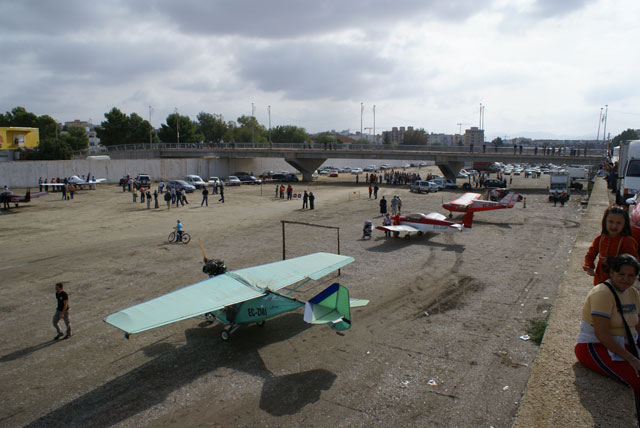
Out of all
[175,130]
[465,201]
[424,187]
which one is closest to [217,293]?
[465,201]

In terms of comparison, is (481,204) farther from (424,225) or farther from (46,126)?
(46,126)

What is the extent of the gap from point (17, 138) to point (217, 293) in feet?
267

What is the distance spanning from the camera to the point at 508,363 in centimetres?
938

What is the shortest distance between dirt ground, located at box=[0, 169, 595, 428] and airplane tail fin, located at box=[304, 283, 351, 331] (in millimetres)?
1031

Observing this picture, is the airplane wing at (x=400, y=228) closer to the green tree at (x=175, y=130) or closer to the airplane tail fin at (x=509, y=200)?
the airplane tail fin at (x=509, y=200)

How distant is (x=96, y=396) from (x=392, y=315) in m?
8.13

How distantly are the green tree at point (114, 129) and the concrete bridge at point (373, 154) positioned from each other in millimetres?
21301

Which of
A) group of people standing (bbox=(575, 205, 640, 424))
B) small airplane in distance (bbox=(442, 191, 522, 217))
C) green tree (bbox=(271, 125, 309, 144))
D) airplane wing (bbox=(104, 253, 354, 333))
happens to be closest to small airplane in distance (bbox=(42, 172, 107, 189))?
small airplane in distance (bbox=(442, 191, 522, 217))

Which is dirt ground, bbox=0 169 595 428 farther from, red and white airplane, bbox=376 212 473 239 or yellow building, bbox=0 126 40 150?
yellow building, bbox=0 126 40 150

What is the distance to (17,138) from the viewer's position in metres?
70.5

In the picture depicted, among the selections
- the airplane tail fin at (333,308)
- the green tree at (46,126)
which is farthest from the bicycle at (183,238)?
the green tree at (46,126)

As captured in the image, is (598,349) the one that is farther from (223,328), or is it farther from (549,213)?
(549,213)

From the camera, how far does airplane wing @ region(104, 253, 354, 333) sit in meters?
8.26

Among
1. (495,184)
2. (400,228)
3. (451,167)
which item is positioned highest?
(451,167)
